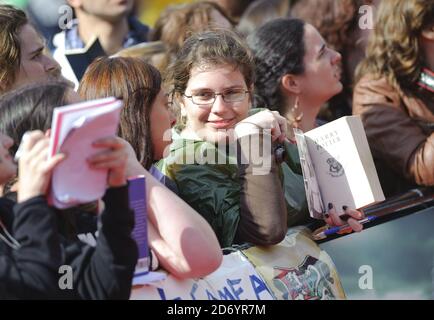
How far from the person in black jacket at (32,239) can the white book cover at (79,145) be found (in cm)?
4

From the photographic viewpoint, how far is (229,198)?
3.56m

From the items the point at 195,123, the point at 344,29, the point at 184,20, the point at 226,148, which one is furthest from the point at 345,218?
the point at 344,29

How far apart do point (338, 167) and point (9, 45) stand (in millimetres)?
1471

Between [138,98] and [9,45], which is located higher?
[9,45]

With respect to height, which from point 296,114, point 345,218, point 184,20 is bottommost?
point 345,218

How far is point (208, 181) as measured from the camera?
360 centimetres

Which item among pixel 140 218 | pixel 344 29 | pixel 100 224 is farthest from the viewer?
pixel 344 29

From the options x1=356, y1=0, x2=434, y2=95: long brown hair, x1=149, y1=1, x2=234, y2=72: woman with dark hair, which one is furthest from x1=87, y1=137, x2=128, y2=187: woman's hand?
x1=149, y1=1, x2=234, y2=72: woman with dark hair

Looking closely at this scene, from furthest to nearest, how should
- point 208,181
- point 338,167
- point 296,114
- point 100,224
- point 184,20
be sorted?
1. point 184,20
2. point 296,114
3. point 338,167
4. point 208,181
5. point 100,224

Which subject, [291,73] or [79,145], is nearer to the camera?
[79,145]

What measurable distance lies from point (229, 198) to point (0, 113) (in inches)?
42.2

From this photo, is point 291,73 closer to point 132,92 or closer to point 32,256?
point 132,92
